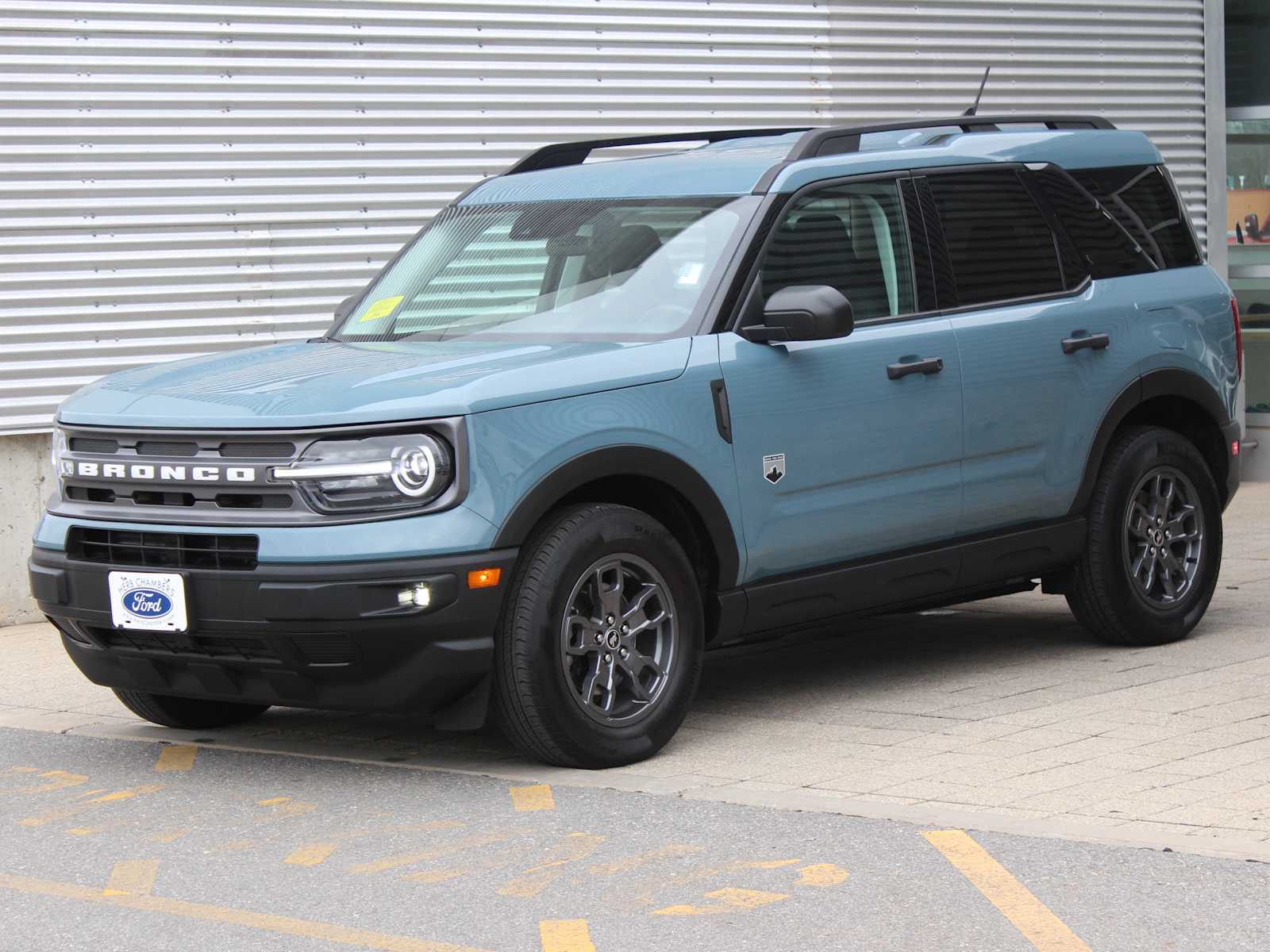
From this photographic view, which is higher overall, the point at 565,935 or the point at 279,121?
the point at 279,121

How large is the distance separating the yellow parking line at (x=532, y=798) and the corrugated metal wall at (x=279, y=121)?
16.9 feet

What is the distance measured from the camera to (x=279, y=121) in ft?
36.3

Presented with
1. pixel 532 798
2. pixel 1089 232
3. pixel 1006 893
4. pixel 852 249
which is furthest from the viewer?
pixel 1089 232

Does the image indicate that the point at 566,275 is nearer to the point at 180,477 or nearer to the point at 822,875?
the point at 180,477

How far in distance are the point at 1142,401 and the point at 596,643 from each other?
2.87 m

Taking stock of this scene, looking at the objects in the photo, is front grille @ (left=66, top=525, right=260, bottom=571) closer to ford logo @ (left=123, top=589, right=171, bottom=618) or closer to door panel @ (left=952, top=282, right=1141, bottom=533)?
ford logo @ (left=123, top=589, right=171, bottom=618)

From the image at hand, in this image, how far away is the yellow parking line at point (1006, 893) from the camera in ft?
14.6

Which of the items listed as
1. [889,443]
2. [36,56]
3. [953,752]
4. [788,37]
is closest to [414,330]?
[889,443]

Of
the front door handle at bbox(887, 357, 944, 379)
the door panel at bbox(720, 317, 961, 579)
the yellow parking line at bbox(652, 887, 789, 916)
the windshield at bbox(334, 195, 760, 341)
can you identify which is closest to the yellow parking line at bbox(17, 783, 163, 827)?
the windshield at bbox(334, 195, 760, 341)

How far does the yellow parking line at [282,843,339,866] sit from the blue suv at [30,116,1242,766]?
0.58 metres

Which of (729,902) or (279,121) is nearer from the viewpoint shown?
(729,902)

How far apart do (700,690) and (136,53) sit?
5094 millimetres

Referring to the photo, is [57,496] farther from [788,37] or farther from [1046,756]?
[788,37]

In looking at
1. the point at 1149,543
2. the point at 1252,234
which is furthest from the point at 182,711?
the point at 1252,234
